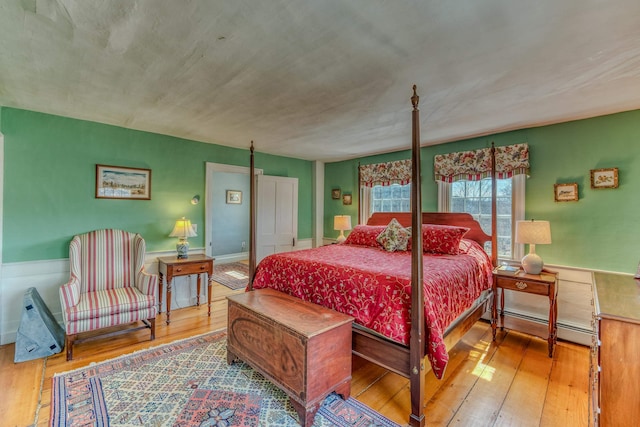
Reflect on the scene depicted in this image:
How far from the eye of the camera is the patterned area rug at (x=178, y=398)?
5.87 ft

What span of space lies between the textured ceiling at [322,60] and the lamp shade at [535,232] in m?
1.09

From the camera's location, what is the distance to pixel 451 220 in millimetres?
3795

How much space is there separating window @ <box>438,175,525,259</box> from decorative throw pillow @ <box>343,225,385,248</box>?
40.3 inches

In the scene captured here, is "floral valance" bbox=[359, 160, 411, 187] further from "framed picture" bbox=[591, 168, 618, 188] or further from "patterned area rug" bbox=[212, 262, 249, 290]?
"patterned area rug" bbox=[212, 262, 249, 290]

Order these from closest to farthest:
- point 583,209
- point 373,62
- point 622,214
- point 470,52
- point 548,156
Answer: point 470,52 → point 373,62 → point 622,214 → point 583,209 → point 548,156

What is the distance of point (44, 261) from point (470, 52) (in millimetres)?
4281

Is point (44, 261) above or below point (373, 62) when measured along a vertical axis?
below

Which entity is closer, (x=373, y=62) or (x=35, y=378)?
(x=373, y=62)

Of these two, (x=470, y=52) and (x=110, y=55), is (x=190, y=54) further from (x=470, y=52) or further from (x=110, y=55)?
(x=470, y=52)

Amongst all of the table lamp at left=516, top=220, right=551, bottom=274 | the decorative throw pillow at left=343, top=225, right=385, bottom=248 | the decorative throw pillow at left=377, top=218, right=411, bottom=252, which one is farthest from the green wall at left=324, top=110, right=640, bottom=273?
the decorative throw pillow at left=343, top=225, right=385, bottom=248

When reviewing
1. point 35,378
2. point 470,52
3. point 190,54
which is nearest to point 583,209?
point 470,52

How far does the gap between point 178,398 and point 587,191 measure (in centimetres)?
411

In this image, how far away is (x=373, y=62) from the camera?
1.86 metres

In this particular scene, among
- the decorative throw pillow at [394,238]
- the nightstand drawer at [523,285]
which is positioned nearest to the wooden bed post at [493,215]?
the nightstand drawer at [523,285]
